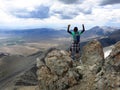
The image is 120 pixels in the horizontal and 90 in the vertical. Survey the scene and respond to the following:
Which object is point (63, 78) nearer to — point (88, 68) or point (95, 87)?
point (88, 68)

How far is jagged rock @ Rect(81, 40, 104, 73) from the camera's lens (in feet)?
103

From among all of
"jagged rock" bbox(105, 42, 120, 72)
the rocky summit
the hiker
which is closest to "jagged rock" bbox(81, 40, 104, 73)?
the rocky summit

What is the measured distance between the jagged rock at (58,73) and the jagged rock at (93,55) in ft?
6.66

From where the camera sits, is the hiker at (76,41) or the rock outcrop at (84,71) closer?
the rock outcrop at (84,71)

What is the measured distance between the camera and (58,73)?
31.3m

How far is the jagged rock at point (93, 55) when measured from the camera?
31.4 metres

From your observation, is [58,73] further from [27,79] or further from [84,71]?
[27,79]

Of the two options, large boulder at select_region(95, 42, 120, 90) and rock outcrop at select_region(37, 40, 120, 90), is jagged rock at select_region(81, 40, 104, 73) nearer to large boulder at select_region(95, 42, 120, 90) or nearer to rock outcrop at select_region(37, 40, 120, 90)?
rock outcrop at select_region(37, 40, 120, 90)

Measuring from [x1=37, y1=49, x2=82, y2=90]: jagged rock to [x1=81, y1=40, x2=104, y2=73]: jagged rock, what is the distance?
2.03m

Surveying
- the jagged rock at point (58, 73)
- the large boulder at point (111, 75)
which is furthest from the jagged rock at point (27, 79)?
the large boulder at point (111, 75)

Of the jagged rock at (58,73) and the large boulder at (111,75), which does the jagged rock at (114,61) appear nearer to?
the large boulder at (111,75)

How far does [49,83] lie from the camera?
102 feet

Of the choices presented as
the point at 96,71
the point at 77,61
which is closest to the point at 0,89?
the point at 77,61

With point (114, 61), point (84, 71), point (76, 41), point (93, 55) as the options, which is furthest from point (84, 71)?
point (76, 41)
